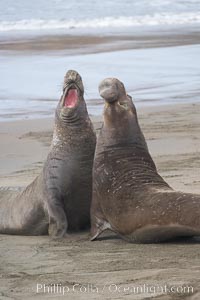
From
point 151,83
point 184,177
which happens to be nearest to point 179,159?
point 184,177

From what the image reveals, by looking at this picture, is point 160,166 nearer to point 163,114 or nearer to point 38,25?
point 163,114

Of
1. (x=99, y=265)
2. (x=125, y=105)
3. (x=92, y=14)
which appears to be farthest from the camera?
(x=92, y=14)

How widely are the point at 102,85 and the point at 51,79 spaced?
384 inches

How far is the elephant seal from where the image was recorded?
17.5 ft

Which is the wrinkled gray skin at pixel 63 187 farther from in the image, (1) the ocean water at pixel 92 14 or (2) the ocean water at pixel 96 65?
(1) the ocean water at pixel 92 14

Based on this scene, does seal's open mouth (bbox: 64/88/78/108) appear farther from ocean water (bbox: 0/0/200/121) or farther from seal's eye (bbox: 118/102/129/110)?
ocean water (bbox: 0/0/200/121)

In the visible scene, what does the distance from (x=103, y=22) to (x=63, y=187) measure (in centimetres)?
2433

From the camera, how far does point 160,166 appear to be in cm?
880

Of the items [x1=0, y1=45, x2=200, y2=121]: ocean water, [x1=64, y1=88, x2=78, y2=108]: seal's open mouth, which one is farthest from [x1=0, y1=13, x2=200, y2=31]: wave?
[x1=64, y1=88, x2=78, y2=108]: seal's open mouth

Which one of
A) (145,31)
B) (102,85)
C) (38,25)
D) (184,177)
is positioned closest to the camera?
(102,85)

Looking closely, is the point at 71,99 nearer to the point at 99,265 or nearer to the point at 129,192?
the point at 129,192

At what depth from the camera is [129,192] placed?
577 cm

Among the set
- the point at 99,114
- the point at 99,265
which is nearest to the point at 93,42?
the point at 99,114

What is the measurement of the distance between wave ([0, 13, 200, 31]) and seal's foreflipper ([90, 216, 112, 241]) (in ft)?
77.7
